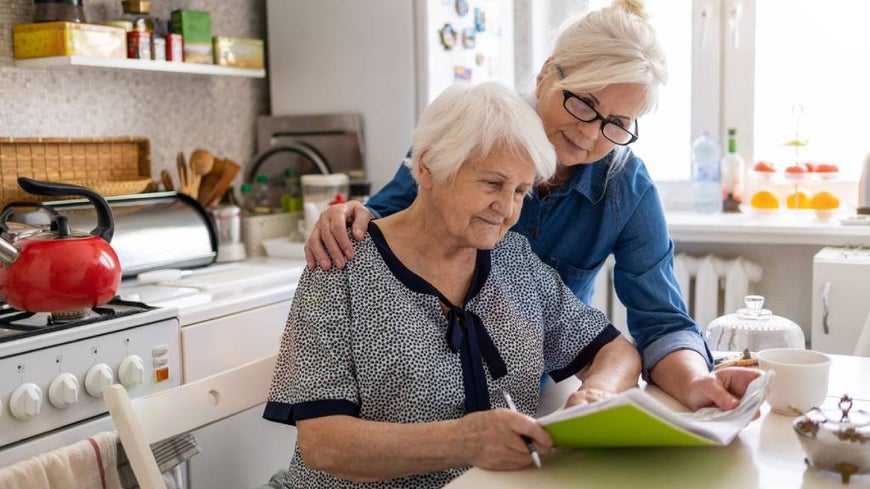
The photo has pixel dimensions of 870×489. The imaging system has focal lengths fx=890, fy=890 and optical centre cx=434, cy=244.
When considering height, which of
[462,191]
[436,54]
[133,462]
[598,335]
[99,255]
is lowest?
[133,462]

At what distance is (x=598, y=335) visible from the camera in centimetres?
146

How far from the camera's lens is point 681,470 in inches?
41.4

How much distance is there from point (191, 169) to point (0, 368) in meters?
1.24

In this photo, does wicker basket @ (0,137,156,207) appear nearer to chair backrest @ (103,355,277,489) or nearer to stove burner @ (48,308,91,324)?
stove burner @ (48,308,91,324)

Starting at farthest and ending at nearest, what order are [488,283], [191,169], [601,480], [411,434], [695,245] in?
1. [695,245]
2. [191,169]
3. [488,283]
4. [411,434]
5. [601,480]

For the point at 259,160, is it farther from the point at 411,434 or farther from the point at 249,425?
the point at 411,434

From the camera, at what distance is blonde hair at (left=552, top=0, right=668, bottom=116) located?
55.7 inches

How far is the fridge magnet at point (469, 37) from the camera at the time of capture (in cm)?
294

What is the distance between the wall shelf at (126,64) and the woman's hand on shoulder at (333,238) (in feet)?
3.92

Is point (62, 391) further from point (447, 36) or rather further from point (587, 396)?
point (447, 36)

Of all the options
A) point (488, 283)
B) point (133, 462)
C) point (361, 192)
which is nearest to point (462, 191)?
point (488, 283)

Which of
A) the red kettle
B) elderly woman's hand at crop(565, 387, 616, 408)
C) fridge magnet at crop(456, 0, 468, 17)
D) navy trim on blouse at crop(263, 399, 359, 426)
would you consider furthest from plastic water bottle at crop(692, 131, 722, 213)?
navy trim on blouse at crop(263, 399, 359, 426)

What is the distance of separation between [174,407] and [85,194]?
729mm

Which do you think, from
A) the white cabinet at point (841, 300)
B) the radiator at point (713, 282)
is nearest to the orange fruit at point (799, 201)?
the radiator at point (713, 282)
